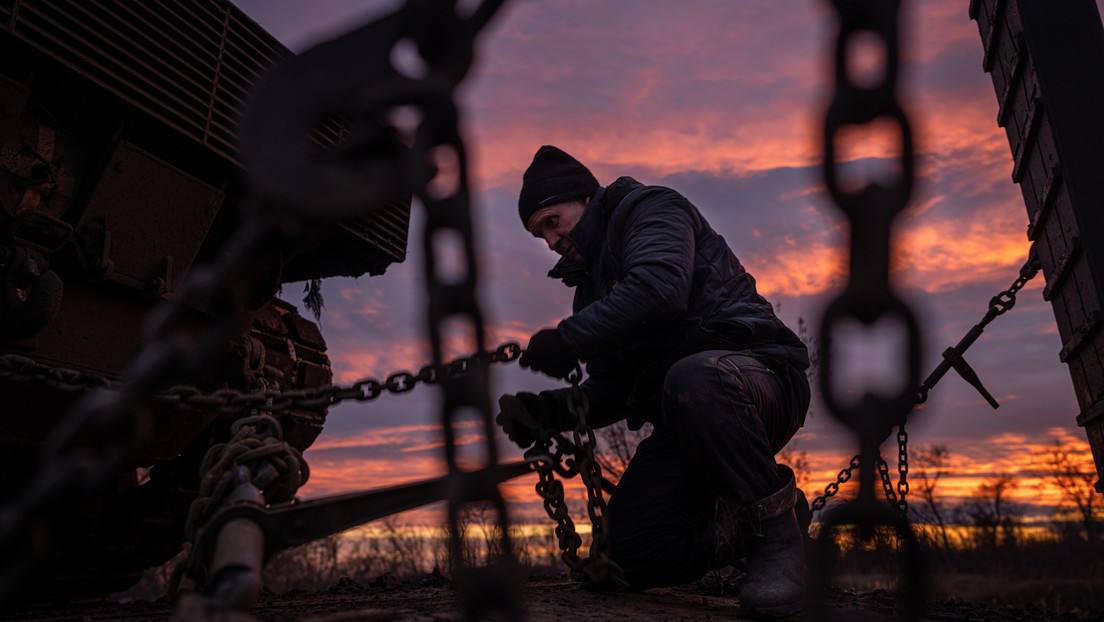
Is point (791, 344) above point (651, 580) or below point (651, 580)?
above

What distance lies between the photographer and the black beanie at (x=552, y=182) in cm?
358

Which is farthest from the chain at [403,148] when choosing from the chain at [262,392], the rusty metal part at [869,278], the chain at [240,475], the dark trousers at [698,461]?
the dark trousers at [698,461]

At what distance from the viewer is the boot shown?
246 cm

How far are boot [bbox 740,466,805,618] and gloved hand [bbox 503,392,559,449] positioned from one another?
931 millimetres

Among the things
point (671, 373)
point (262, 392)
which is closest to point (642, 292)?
point (671, 373)

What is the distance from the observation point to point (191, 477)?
509cm

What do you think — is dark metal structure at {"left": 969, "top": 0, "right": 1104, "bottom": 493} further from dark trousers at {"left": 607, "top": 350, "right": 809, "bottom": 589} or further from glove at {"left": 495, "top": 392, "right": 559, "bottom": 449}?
glove at {"left": 495, "top": 392, "right": 559, "bottom": 449}

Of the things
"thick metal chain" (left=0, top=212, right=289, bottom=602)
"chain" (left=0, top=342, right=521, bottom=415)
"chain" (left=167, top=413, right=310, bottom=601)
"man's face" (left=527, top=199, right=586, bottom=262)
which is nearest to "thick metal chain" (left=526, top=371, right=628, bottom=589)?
"chain" (left=0, top=342, right=521, bottom=415)

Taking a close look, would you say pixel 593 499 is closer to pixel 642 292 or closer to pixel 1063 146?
pixel 642 292

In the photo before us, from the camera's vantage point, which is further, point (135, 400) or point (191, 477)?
point (191, 477)

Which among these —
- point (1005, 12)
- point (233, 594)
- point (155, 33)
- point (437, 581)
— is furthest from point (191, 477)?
point (1005, 12)

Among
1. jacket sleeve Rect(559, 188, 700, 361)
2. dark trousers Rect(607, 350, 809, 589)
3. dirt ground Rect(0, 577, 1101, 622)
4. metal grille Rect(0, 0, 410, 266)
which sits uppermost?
metal grille Rect(0, 0, 410, 266)

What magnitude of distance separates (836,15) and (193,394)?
230cm

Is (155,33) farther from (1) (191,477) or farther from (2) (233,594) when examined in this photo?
(2) (233,594)
